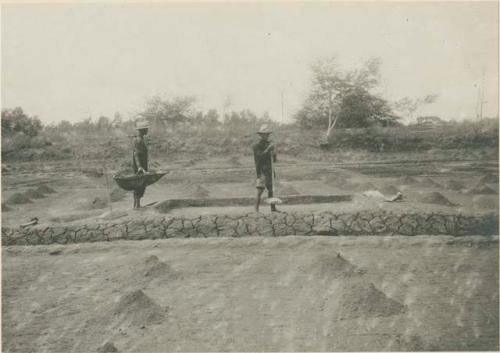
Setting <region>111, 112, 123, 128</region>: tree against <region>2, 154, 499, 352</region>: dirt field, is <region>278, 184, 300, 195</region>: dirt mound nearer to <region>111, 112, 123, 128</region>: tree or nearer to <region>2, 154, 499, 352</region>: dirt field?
<region>2, 154, 499, 352</region>: dirt field

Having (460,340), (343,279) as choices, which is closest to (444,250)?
(343,279)

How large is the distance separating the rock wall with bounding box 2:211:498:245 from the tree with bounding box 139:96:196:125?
2778cm

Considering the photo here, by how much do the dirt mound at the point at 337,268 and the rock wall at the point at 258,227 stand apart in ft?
4.07

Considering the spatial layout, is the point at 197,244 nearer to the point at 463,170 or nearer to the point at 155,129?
the point at 463,170

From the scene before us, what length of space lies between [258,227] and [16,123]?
18.2 meters

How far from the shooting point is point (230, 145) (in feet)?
94.4

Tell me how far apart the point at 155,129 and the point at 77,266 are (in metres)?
25.4

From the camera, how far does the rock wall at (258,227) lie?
688cm

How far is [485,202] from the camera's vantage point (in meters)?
10.1

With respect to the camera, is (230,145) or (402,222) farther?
(230,145)

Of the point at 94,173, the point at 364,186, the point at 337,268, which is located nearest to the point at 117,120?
the point at 94,173

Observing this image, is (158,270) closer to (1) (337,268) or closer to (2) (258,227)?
(2) (258,227)

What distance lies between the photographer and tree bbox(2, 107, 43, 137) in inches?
837

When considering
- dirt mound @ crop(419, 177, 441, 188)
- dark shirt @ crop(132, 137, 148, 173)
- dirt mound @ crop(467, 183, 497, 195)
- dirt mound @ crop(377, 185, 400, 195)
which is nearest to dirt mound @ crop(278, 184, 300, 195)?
dirt mound @ crop(377, 185, 400, 195)
